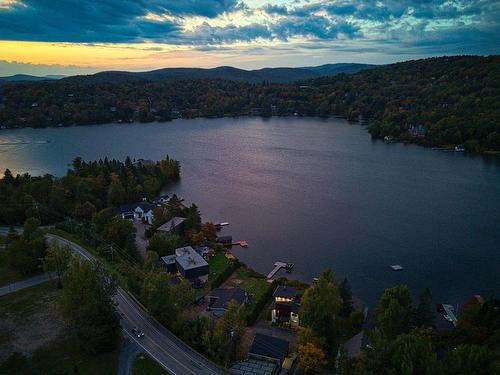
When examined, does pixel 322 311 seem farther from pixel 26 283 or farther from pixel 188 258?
pixel 26 283

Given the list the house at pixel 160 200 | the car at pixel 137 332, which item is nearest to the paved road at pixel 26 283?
the car at pixel 137 332

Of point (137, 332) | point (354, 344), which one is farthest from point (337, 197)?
point (137, 332)

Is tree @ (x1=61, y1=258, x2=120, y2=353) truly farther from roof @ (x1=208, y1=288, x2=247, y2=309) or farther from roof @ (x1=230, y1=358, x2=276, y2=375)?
roof @ (x1=208, y1=288, x2=247, y2=309)

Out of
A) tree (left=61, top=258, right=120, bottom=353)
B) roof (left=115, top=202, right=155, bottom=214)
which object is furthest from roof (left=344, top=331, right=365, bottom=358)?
roof (left=115, top=202, right=155, bottom=214)

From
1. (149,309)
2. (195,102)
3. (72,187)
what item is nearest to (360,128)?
(195,102)

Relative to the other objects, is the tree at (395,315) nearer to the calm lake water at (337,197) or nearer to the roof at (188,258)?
the calm lake water at (337,197)

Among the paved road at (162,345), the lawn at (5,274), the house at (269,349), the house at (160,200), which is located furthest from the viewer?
the house at (160,200)
